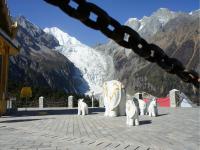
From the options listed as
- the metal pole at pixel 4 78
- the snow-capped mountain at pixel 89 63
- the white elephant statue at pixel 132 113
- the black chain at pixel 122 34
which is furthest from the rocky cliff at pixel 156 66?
the black chain at pixel 122 34

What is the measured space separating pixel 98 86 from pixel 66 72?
12.3m

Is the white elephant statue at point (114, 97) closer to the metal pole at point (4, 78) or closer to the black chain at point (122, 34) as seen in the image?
the metal pole at point (4, 78)

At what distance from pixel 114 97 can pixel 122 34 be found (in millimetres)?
15086

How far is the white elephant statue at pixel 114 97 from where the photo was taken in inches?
657

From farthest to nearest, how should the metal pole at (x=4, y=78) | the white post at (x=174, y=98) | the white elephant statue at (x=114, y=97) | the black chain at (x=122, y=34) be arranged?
1. the white post at (x=174, y=98)
2. the metal pole at (x=4, y=78)
3. the white elephant statue at (x=114, y=97)
4. the black chain at (x=122, y=34)

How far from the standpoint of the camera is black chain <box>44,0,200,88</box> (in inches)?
65.1

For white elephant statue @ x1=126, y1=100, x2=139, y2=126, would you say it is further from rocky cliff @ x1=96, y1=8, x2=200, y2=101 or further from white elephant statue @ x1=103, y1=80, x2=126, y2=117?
rocky cliff @ x1=96, y1=8, x2=200, y2=101

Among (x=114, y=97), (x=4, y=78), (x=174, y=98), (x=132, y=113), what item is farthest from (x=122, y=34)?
(x=174, y=98)

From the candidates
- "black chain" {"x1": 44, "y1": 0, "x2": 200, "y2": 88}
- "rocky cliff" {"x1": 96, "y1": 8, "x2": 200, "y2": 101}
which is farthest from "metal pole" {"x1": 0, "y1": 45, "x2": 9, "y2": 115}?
"rocky cliff" {"x1": 96, "y1": 8, "x2": 200, "y2": 101}

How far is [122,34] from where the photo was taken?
173cm

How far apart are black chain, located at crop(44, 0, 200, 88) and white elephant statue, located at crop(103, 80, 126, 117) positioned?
48.6 ft

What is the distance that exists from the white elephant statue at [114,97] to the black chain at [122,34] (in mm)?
14816

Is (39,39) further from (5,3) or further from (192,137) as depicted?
(192,137)

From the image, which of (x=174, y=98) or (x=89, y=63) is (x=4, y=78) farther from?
(x=89, y=63)
